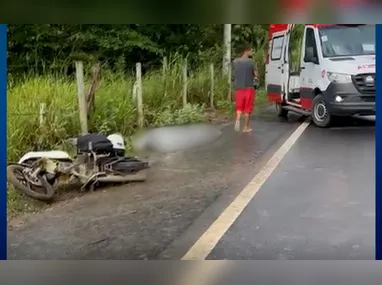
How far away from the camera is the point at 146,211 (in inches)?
157

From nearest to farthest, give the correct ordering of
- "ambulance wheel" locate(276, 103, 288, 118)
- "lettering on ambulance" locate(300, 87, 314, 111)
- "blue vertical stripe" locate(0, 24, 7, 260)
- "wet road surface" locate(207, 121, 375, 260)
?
"blue vertical stripe" locate(0, 24, 7, 260)
"wet road surface" locate(207, 121, 375, 260)
"ambulance wheel" locate(276, 103, 288, 118)
"lettering on ambulance" locate(300, 87, 314, 111)

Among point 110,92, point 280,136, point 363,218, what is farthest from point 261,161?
point 110,92

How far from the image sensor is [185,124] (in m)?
4.10

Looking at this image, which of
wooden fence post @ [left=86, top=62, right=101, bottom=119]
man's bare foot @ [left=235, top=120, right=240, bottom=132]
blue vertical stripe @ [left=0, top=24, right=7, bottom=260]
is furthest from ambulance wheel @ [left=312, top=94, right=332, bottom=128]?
blue vertical stripe @ [left=0, top=24, right=7, bottom=260]

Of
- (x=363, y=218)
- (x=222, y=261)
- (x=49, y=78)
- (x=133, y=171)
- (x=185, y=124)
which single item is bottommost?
(x=222, y=261)

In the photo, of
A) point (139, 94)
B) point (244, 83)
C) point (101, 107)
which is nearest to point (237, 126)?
point (244, 83)

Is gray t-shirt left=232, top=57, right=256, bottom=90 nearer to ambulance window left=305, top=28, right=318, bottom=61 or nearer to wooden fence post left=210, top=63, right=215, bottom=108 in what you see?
wooden fence post left=210, top=63, right=215, bottom=108

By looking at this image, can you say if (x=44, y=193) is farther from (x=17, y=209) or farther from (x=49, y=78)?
(x=49, y=78)

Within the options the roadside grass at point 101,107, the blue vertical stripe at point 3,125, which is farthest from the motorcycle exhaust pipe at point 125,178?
the blue vertical stripe at point 3,125

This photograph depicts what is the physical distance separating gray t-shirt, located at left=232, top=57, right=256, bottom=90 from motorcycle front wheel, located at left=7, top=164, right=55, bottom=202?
4.97ft

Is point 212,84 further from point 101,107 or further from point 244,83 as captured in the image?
point 101,107

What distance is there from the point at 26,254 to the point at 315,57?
8.44ft

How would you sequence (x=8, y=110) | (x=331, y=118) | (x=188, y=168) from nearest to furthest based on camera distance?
(x=8, y=110) < (x=188, y=168) < (x=331, y=118)

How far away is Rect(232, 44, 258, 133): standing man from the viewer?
13.6ft
